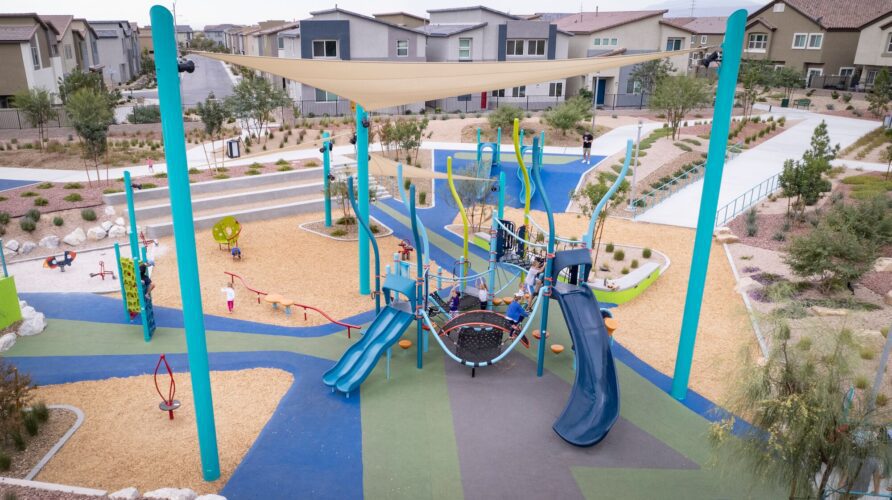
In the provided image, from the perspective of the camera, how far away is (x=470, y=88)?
1102 centimetres

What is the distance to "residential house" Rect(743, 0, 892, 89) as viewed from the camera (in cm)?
5353

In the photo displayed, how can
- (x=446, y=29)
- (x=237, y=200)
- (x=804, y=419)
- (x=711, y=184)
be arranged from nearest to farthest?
(x=804, y=419) < (x=711, y=184) < (x=237, y=200) < (x=446, y=29)

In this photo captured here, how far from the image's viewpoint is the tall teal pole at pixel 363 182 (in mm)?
14066

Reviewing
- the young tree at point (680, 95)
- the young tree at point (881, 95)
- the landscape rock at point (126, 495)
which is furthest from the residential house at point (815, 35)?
the landscape rock at point (126, 495)

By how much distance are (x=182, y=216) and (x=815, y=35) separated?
63.0 metres

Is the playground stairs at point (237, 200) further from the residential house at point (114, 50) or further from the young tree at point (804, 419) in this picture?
the residential house at point (114, 50)

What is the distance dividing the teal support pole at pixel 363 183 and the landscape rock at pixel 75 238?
994 cm

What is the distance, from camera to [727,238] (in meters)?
19.9

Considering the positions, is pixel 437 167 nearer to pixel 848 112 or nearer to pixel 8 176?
pixel 8 176

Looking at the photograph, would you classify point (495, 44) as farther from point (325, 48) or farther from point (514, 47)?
point (325, 48)

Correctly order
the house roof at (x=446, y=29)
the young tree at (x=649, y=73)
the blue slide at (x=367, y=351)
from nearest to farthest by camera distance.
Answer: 1. the blue slide at (x=367, y=351)
2. the house roof at (x=446, y=29)
3. the young tree at (x=649, y=73)

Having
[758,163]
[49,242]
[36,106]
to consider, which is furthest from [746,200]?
[36,106]

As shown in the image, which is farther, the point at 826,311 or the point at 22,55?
the point at 22,55

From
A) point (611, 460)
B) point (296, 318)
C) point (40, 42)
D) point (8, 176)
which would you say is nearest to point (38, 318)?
point (296, 318)
